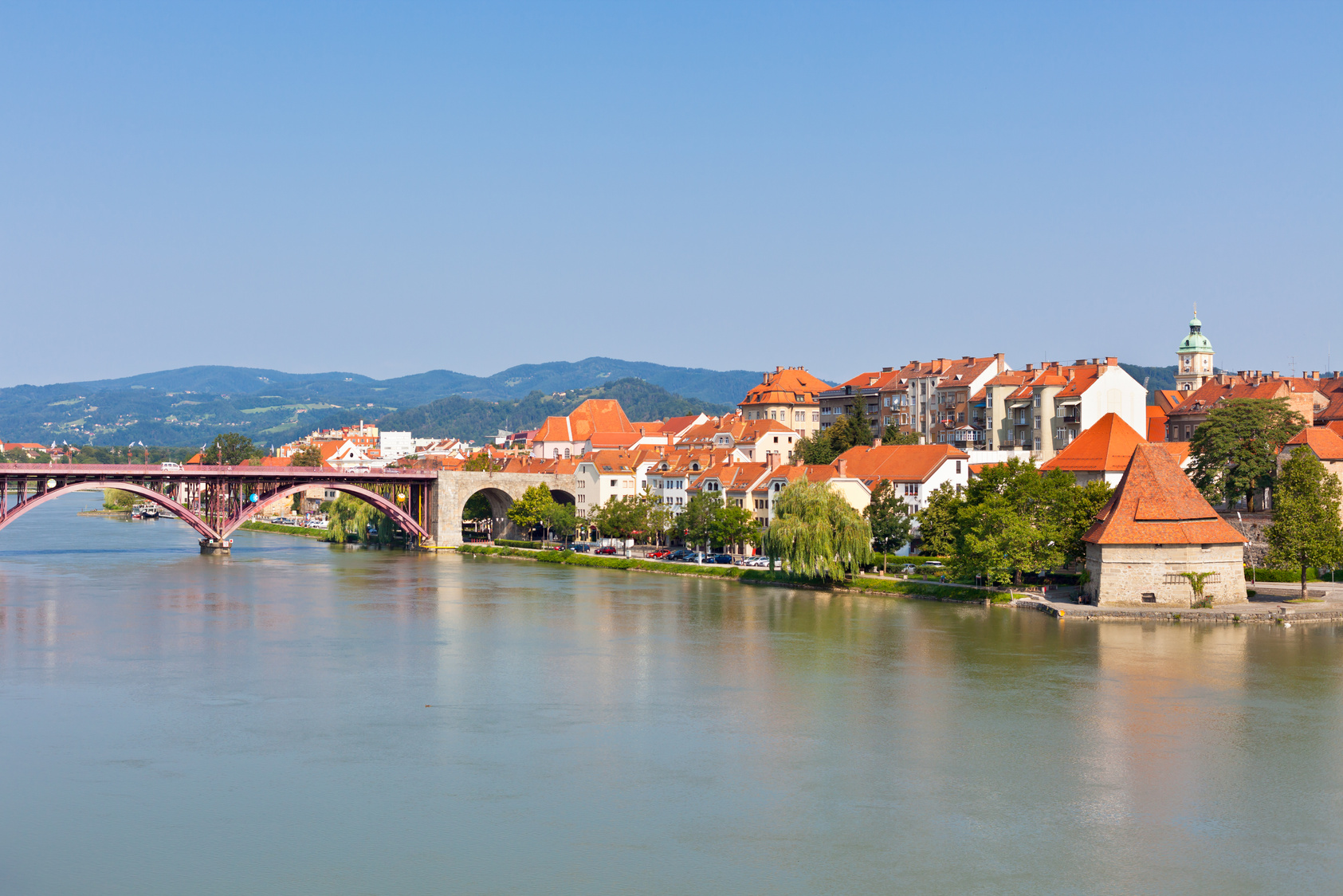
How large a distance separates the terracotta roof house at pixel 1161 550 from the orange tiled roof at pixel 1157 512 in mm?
24

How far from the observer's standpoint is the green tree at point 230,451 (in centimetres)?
11812

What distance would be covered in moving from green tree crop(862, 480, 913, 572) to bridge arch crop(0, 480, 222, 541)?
3319cm

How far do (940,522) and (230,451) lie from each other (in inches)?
3392

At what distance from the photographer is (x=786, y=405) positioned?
84.9 m

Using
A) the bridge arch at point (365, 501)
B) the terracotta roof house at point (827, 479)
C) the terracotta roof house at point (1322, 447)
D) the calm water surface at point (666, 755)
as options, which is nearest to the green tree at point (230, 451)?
the bridge arch at point (365, 501)

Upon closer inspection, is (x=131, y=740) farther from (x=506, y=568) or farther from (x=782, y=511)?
(x=506, y=568)

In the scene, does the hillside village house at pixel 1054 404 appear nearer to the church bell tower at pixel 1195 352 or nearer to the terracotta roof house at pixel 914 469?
the terracotta roof house at pixel 914 469

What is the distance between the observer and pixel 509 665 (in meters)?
32.9

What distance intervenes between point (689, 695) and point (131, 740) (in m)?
11.4

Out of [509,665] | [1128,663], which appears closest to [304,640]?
[509,665]

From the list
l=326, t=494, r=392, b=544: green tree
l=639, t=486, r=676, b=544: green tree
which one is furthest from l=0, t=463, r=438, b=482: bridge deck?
l=639, t=486, r=676, b=544: green tree

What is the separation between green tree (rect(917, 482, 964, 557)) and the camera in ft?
157

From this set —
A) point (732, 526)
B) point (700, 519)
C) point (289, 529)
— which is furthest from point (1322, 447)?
point (289, 529)

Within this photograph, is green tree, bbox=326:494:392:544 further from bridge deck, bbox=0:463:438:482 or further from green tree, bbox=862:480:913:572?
green tree, bbox=862:480:913:572
